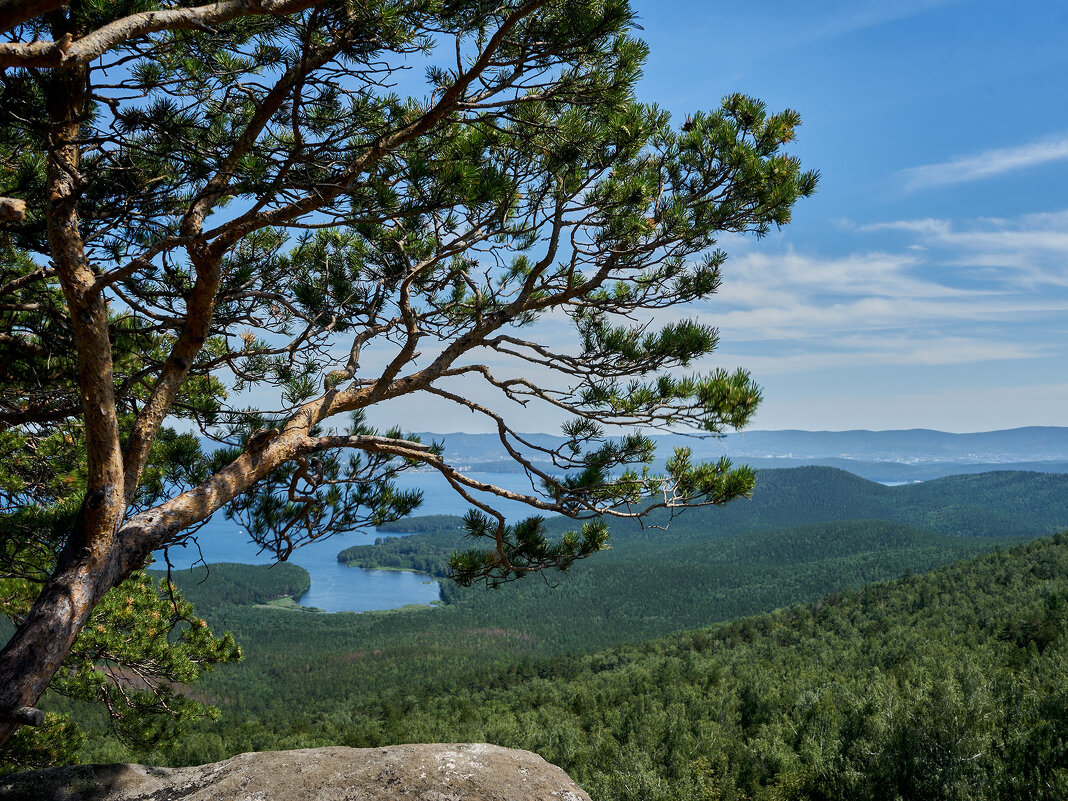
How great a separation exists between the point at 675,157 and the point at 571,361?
1339 millimetres

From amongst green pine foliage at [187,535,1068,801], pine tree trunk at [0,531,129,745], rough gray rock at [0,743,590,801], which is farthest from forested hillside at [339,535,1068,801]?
pine tree trunk at [0,531,129,745]

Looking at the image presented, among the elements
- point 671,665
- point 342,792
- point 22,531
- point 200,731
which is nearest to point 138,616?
point 22,531

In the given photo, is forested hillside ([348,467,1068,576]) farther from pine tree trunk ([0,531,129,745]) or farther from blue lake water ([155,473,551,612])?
pine tree trunk ([0,531,129,745])

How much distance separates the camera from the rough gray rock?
297 cm

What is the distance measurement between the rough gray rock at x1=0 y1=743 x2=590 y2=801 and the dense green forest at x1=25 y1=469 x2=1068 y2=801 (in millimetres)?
989

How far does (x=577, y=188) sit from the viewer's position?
3.46 metres

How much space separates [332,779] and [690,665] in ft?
127

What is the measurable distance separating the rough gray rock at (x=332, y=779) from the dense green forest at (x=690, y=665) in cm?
99

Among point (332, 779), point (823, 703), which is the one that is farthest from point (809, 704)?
point (332, 779)

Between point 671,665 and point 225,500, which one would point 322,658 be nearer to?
point 671,665

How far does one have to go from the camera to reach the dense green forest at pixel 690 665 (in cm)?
1861

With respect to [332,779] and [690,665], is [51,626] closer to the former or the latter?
[332,779]

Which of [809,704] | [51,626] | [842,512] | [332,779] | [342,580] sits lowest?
[842,512]

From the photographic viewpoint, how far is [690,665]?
3741 centimetres
